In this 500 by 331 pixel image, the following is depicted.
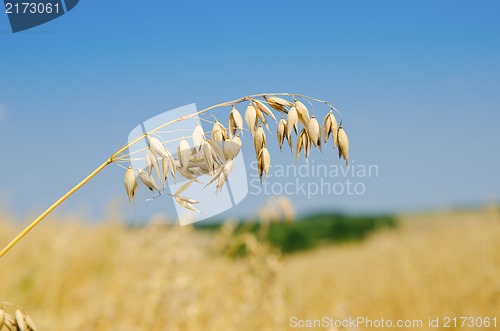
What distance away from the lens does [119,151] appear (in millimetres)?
700

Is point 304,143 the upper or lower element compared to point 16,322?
upper

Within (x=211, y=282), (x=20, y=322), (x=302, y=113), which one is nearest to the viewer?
(x=20, y=322)

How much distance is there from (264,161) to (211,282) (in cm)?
207

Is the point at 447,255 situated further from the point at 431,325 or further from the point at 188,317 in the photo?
the point at 188,317

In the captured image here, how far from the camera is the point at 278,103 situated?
80cm

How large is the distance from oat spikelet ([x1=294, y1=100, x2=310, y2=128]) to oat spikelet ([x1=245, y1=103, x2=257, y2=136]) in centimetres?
7

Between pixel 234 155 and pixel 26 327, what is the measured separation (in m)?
0.36

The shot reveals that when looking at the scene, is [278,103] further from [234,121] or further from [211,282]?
[211,282]

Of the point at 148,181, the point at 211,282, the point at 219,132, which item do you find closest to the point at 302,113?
the point at 219,132

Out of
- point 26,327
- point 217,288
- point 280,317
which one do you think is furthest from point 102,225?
point 26,327

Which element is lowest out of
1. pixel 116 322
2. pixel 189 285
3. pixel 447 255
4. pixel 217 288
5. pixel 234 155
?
pixel 447 255

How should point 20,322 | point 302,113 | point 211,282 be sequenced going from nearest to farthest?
point 20,322 → point 302,113 → point 211,282

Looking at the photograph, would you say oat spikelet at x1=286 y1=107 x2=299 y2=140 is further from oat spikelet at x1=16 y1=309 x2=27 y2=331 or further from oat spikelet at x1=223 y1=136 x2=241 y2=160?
oat spikelet at x1=16 y1=309 x2=27 y2=331

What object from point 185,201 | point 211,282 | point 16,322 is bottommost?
point 211,282
